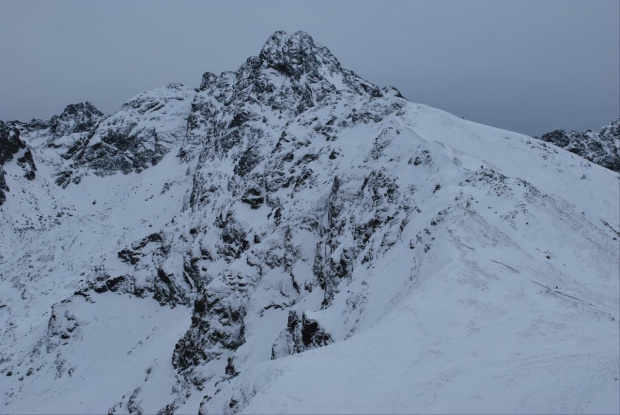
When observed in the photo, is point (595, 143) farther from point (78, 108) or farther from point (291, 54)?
point (78, 108)

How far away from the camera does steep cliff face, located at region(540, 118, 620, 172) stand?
6475 centimetres

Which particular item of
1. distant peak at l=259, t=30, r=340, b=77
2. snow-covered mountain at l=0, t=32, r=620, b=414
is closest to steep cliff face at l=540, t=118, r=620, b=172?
snow-covered mountain at l=0, t=32, r=620, b=414

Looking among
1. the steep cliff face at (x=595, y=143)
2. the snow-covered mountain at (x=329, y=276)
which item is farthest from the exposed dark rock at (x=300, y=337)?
the steep cliff face at (x=595, y=143)

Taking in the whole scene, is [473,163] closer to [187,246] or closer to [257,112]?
[187,246]

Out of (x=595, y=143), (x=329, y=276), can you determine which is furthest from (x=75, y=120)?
(x=595, y=143)

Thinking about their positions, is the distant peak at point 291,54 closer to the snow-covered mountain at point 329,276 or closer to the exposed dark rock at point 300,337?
the snow-covered mountain at point 329,276

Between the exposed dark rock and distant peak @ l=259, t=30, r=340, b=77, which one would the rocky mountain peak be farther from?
the exposed dark rock

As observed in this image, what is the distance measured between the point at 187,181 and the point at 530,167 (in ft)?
238

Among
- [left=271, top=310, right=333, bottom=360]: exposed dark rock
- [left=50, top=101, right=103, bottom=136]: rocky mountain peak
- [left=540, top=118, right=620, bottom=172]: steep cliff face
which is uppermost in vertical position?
[left=50, top=101, right=103, bottom=136]: rocky mountain peak

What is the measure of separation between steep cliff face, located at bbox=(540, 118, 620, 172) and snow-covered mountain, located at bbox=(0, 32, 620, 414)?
34754mm

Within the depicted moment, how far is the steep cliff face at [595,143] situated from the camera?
6475 cm

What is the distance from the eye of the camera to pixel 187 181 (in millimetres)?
91812

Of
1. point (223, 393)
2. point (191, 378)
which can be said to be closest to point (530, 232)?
point (223, 393)

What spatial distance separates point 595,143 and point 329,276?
56316 millimetres
